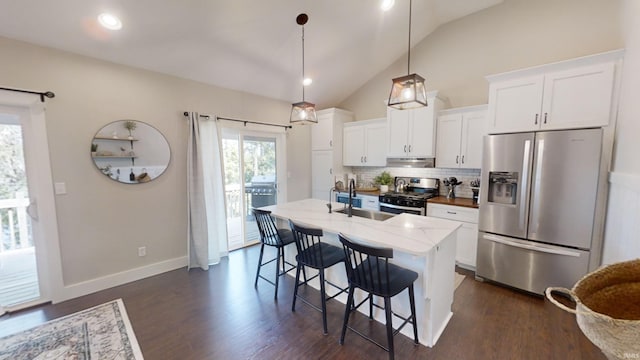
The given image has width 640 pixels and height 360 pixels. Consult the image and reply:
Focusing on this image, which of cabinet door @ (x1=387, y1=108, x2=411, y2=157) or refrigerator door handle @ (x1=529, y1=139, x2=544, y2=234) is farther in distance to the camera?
cabinet door @ (x1=387, y1=108, x2=411, y2=157)

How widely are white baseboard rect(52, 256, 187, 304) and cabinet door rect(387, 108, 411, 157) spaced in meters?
3.74

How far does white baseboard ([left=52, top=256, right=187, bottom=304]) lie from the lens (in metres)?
2.80

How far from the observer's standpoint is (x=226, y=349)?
2.06m

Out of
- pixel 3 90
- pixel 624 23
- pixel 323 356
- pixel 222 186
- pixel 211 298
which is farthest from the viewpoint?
pixel 222 186

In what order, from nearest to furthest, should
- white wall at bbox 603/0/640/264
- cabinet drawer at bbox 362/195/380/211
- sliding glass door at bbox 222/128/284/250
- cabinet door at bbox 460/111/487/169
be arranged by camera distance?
white wall at bbox 603/0/640/264, cabinet door at bbox 460/111/487/169, sliding glass door at bbox 222/128/284/250, cabinet drawer at bbox 362/195/380/211

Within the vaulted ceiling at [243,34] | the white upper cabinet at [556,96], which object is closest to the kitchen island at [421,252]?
the white upper cabinet at [556,96]

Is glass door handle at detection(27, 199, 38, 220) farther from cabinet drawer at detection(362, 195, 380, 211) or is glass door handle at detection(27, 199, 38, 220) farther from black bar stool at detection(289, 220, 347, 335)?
cabinet drawer at detection(362, 195, 380, 211)

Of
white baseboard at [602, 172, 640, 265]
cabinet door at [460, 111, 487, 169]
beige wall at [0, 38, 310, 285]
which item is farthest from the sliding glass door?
white baseboard at [602, 172, 640, 265]

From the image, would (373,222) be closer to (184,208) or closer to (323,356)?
(323,356)

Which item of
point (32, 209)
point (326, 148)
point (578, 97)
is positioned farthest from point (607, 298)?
point (326, 148)

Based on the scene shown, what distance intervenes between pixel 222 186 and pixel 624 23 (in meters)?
5.21

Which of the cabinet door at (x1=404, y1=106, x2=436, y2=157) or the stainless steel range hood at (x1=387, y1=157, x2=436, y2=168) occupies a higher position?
the cabinet door at (x1=404, y1=106, x2=436, y2=157)

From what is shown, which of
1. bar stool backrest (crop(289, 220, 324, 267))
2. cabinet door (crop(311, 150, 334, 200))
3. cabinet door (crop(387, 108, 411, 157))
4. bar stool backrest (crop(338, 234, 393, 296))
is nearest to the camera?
bar stool backrest (crop(338, 234, 393, 296))

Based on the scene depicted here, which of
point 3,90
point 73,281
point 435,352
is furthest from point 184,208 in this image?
point 435,352
